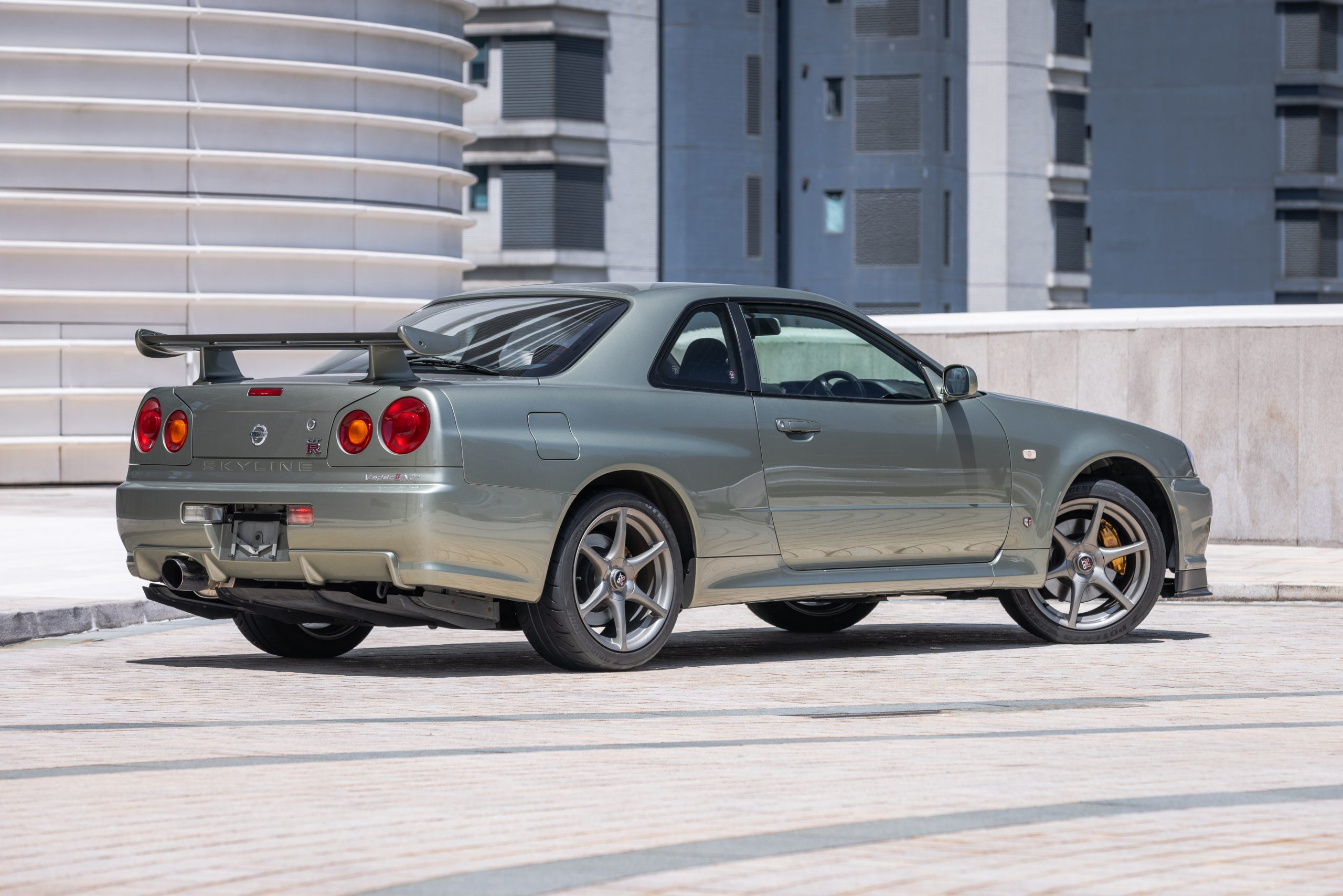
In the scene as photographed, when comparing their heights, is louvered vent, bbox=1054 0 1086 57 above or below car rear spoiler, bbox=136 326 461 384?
above

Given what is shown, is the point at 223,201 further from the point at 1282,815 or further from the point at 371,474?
the point at 1282,815

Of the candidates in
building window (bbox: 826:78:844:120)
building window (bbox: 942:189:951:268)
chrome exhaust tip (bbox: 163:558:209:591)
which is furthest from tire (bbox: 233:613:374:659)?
building window (bbox: 826:78:844:120)

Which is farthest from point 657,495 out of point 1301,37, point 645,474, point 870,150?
point 1301,37

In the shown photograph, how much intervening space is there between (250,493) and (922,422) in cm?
303

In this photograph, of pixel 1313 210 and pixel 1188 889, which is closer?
pixel 1188 889

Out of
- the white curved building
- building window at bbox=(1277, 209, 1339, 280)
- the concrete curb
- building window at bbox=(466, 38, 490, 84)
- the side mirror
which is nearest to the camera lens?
the side mirror

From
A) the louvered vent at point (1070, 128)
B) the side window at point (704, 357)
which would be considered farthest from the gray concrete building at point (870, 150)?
the side window at point (704, 357)

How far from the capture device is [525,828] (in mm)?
5156

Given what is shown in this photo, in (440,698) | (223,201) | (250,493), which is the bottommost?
(440,698)

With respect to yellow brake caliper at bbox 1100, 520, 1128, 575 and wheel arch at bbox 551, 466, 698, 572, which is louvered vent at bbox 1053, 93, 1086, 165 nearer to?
yellow brake caliper at bbox 1100, 520, 1128, 575

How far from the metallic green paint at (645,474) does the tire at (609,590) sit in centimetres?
11

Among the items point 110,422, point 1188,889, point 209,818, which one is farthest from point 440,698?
point 110,422

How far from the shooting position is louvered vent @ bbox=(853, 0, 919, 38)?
60.1 metres

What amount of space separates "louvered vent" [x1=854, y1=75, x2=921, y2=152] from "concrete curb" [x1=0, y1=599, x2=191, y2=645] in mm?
50247
